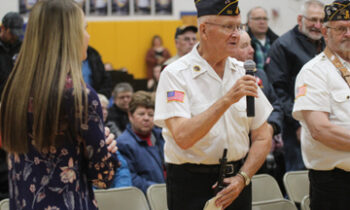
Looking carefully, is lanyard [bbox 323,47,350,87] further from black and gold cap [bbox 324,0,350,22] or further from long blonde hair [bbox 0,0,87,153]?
long blonde hair [bbox 0,0,87,153]

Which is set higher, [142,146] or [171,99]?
[171,99]

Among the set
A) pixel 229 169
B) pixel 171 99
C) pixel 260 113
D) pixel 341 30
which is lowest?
pixel 229 169

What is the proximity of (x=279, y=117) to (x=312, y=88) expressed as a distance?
99 cm

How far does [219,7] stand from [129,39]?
30.4 feet

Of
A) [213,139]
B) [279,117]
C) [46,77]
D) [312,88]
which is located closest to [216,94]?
[213,139]

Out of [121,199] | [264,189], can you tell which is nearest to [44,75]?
[121,199]

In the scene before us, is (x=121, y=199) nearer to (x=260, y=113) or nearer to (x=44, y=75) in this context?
(x=260, y=113)

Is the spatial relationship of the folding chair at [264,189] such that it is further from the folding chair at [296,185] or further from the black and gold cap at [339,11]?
the black and gold cap at [339,11]

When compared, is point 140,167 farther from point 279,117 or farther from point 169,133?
point 169,133

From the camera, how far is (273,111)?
3.82 m

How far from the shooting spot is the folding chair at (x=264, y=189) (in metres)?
3.64

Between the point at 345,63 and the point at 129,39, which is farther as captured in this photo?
the point at 129,39

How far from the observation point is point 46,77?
1.77m

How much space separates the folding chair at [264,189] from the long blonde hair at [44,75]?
2158 millimetres
